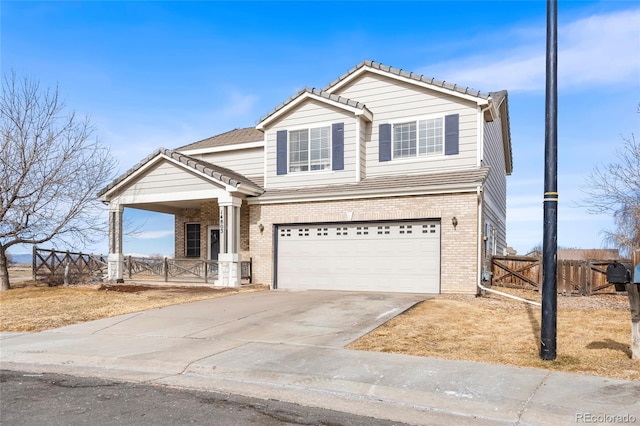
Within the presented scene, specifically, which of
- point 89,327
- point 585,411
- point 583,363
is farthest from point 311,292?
point 585,411

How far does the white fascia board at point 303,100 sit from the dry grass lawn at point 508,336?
7.13m

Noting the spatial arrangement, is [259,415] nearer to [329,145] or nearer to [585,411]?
[585,411]

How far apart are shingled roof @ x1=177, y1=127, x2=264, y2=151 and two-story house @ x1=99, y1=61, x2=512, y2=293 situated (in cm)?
103

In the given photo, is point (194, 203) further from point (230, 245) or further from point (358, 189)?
point (358, 189)

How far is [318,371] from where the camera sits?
6.79 m

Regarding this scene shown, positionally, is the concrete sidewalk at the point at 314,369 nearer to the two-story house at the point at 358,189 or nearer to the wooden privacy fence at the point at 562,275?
the two-story house at the point at 358,189

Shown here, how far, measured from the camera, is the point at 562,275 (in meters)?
16.8

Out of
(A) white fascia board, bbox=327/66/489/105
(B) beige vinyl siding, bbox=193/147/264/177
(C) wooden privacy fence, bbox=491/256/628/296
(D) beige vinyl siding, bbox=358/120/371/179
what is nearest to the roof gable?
(A) white fascia board, bbox=327/66/489/105

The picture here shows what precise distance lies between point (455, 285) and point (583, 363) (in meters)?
7.68

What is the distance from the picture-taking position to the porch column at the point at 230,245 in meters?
17.2

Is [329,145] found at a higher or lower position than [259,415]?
higher

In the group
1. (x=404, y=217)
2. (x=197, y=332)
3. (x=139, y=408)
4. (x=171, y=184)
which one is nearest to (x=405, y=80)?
(x=404, y=217)

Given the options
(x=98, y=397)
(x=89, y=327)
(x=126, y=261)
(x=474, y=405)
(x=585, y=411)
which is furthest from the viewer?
(x=126, y=261)

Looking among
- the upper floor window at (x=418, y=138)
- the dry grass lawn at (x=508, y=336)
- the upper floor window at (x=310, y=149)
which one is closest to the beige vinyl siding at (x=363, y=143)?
the upper floor window at (x=310, y=149)
